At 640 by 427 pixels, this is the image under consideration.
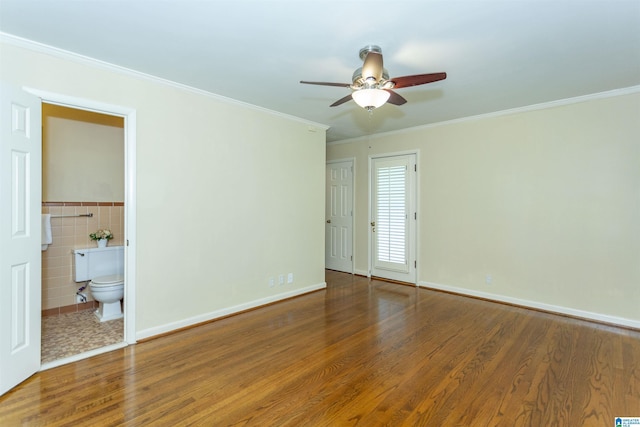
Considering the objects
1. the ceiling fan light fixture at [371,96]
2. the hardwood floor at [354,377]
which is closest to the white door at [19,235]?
the hardwood floor at [354,377]

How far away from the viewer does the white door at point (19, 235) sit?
211 cm

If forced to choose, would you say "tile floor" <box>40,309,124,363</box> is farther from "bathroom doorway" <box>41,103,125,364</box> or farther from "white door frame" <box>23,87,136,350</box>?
"white door frame" <box>23,87,136,350</box>

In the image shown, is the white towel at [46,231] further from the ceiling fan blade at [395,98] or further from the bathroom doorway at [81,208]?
the ceiling fan blade at [395,98]

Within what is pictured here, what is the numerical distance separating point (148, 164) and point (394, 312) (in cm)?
317

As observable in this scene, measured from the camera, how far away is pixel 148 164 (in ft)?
9.90

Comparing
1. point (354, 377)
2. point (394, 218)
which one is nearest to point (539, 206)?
point (394, 218)

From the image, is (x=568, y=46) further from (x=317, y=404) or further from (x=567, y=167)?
(x=317, y=404)

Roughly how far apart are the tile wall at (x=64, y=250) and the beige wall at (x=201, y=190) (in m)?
1.45

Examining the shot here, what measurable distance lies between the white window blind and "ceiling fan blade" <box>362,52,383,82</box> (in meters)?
3.08

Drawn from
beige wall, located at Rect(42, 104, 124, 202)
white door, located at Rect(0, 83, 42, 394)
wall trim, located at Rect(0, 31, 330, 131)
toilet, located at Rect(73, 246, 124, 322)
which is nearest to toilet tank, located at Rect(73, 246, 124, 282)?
toilet, located at Rect(73, 246, 124, 322)

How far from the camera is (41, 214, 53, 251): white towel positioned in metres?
3.39

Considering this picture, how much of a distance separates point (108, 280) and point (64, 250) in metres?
0.78

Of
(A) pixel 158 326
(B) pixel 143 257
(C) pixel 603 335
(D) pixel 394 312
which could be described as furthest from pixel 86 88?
(C) pixel 603 335

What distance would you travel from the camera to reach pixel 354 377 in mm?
2369
